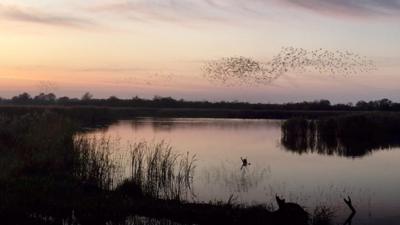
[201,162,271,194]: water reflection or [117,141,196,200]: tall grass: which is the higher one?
[117,141,196,200]: tall grass

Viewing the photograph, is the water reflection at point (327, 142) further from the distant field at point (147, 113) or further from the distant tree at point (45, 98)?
the distant tree at point (45, 98)

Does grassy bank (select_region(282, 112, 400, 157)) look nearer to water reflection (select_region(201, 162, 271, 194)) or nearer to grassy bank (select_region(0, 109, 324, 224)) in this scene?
water reflection (select_region(201, 162, 271, 194))

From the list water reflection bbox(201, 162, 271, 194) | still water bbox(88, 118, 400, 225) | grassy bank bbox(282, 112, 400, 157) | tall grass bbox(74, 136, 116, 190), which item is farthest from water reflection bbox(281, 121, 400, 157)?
tall grass bbox(74, 136, 116, 190)

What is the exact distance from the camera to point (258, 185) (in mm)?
21766

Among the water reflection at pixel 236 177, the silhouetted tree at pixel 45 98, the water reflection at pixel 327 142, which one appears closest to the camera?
the water reflection at pixel 236 177

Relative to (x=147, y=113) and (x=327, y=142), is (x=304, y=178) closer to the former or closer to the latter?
(x=327, y=142)

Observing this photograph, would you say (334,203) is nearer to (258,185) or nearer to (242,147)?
(258,185)

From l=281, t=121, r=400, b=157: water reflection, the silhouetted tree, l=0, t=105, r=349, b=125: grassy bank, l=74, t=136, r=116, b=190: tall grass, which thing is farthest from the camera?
the silhouetted tree

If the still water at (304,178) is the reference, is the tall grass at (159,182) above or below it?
above

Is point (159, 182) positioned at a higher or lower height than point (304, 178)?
higher

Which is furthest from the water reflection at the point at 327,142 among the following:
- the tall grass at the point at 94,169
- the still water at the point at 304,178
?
the tall grass at the point at 94,169

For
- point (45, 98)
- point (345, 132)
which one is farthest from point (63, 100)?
point (345, 132)

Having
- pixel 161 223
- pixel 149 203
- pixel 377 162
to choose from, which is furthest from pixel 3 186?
pixel 377 162

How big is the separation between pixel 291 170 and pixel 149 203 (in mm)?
12385
